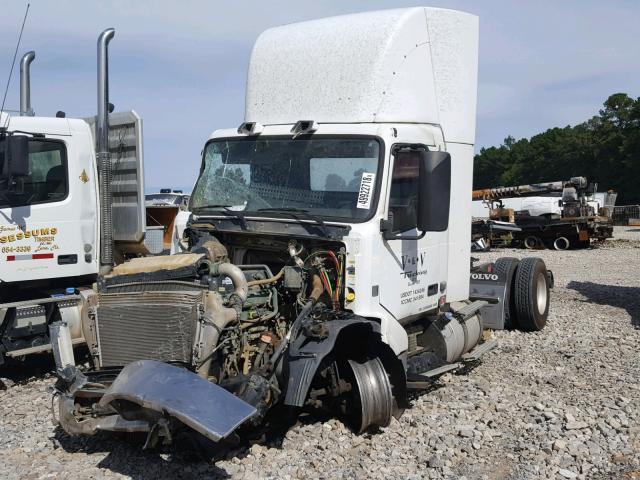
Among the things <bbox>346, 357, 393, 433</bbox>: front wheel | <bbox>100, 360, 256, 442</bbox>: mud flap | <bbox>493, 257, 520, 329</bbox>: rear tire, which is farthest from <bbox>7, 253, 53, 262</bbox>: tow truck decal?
<bbox>493, 257, 520, 329</bbox>: rear tire

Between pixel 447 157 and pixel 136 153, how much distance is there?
3.80m

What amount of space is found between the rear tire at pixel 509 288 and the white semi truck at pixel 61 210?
4983 millimetres

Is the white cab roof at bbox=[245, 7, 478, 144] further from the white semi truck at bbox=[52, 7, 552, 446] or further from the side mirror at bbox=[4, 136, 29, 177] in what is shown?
the side mirror at bbox=[4, 136, 29, 177]

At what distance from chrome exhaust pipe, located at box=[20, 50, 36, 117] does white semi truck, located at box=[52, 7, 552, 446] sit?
11.3ft

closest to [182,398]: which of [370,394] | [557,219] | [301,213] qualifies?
[370,394]

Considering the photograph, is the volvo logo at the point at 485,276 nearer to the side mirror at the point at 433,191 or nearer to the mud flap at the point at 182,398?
the side mirror at the point at 433,191

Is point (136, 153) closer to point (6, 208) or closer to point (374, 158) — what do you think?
point (6, 208)

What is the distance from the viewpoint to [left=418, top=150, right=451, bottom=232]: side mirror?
547 cm

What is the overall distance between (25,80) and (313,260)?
5319 millimetres

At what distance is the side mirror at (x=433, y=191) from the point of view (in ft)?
18.0

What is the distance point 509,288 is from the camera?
9891 mm

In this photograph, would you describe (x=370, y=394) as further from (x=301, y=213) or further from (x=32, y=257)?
(x=32, y=257)

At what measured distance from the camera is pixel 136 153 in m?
7.74

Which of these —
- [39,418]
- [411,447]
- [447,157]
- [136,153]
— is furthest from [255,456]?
[136,153]
